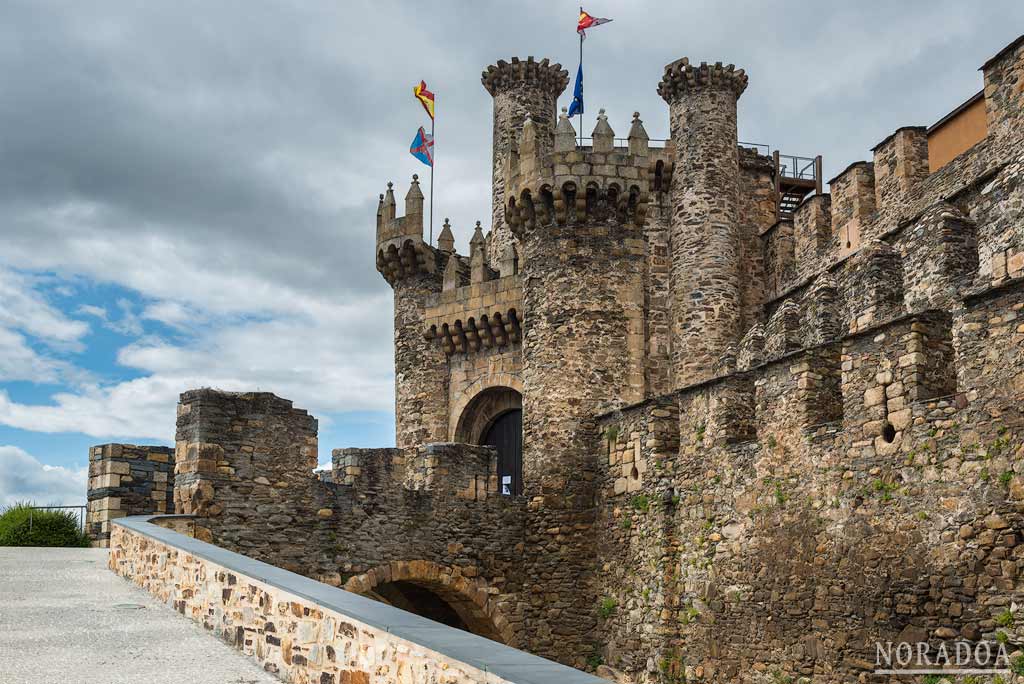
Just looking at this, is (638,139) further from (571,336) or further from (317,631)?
(317,631)

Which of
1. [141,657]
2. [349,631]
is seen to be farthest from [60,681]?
[349,631]

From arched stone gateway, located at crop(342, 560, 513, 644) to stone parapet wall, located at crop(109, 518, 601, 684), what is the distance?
233 inches

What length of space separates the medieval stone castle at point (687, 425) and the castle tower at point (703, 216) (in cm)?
5

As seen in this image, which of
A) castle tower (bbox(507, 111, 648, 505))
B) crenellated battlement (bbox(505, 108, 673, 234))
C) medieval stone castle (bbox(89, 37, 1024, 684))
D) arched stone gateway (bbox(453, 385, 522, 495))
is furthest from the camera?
arched stone gateway (bbox(453, 385, 522, 495))

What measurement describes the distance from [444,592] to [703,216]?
7.80 metres

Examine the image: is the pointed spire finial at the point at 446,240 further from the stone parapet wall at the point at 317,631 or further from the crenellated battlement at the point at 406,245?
the stone parapet wall at the point at 317,631

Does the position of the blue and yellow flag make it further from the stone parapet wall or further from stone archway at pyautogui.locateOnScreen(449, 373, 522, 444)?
the stone parapet wall

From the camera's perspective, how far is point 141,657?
7.36 meters

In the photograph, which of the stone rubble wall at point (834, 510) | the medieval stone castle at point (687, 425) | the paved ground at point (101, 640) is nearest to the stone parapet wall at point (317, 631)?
the paved ground at point (101, 640)

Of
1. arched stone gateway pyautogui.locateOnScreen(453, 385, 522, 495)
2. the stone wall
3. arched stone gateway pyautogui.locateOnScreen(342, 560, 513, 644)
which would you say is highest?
arched stone gateway pyautogui.locateOnScreen(453, 385, 522, 495)

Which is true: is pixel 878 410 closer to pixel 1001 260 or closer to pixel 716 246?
pixel 1001 260

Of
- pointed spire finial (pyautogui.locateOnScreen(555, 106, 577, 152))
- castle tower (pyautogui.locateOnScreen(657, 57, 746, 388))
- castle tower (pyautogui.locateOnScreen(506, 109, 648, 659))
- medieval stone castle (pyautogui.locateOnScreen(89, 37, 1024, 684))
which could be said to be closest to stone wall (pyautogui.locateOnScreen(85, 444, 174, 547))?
medieval stone castle (pyautogui.locateOnScreen(89, 37, 1024, 684))

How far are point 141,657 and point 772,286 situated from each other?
50.6ft

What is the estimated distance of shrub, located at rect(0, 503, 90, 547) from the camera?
16750 millimetres
